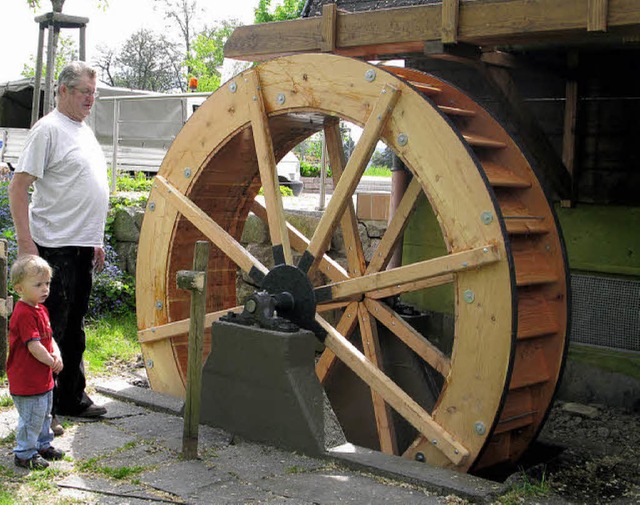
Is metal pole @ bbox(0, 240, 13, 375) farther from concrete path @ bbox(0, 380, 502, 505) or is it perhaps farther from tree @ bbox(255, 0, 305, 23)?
tree @ bbox(255, 0, 305, 23)

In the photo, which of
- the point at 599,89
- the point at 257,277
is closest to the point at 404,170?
the point at 599,89

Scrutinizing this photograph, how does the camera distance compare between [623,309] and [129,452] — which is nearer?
[129,452]

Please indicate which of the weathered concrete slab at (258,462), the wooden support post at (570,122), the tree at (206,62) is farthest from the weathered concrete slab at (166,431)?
the tree at (206,62)

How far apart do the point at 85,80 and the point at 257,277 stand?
4.72 feet

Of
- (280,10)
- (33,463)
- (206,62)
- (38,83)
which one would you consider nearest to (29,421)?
(33,463)

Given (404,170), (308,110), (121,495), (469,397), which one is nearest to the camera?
(121,495)

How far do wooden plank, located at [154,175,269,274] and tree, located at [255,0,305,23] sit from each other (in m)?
25.8

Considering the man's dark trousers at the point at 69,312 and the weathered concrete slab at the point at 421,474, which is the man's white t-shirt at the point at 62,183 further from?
the weathered concrete slab at the point at 421,474

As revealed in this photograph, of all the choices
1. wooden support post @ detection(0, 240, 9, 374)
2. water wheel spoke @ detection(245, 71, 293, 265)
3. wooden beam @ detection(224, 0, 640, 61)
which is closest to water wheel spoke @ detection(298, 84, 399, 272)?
water wheel spoke @ detection(245, 71, 293, 265)

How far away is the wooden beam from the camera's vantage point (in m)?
4.43

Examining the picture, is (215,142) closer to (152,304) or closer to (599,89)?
(152,304)

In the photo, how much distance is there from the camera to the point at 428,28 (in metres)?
5.01

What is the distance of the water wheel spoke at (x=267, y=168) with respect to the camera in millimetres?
5336

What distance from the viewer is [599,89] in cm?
621
